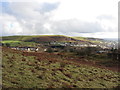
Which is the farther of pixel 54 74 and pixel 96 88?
pixel 54 74

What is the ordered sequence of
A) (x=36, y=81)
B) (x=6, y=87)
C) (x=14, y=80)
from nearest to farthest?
(x=6, y=87) < (x=14, y=80) < (x=36, y=81)

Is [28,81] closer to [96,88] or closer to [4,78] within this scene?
[4,78]

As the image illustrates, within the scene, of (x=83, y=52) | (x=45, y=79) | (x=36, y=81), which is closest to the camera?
(x=36, y=81)

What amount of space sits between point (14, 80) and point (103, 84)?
9580 mm

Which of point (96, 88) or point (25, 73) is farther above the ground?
point (25, 73)

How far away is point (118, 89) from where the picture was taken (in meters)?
13.1

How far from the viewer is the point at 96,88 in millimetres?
12812

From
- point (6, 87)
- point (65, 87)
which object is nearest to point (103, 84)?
point (65, 87)

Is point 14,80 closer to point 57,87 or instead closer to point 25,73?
point 25,73

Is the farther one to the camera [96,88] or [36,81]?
[96,88]

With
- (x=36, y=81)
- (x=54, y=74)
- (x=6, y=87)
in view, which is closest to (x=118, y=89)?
(x=54, y=74)

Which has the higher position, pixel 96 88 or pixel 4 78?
pixel 4 78

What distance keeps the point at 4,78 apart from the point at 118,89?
11406 millimetres

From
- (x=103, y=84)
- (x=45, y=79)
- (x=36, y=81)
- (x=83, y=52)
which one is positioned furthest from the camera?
(x=83, y=52)
